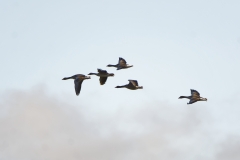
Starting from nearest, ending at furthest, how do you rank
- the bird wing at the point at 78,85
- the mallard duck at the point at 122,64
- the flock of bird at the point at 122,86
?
the bird wing at the point at 78,85, the flock of bird at the point at 122,86, the mallard duck at the point at 122,64

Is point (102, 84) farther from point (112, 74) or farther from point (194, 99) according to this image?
point (194, 99)

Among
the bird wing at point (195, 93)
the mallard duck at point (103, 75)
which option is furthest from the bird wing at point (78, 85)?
the bird wing at point (195, 93)

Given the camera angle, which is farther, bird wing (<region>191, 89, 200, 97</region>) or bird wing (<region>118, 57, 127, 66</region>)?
bird wing (<region>118, 57, 127, 66</region>)

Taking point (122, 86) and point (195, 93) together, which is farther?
point (122, 86)

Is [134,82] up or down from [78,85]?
up

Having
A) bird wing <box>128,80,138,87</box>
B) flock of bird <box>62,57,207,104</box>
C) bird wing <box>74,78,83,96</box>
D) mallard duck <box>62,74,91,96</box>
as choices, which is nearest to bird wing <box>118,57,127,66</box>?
flock of bird <box>62,57,207,104</box>

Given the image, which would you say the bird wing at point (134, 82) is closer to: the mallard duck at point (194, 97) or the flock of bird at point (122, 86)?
the flock of bird at point (122, 86)

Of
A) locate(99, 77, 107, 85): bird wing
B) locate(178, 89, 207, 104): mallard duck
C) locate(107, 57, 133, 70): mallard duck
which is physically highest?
locate(107, 57, 133, 70): mallard duck

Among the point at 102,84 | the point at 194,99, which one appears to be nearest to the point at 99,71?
the point at 102,84

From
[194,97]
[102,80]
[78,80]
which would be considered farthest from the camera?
[194,97]

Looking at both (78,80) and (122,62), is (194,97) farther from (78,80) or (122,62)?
(78,80)

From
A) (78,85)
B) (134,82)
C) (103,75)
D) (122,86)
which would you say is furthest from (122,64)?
(78,85)

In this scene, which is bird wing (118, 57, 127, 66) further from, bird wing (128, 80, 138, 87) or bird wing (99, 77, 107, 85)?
bird wing (99, 77, 107, 85)

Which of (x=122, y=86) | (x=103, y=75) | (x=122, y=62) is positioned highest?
(x=122, y=62)
